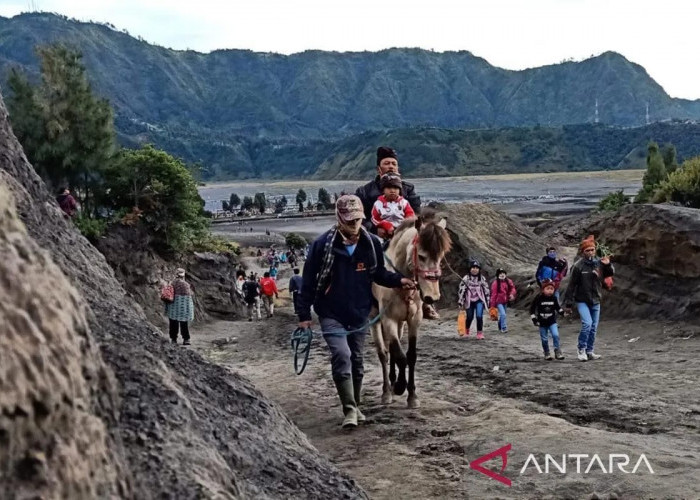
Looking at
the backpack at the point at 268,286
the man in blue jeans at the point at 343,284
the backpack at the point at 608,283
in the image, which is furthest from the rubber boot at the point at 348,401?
the backpack at the point at 268,286

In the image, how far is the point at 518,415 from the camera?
7.43m

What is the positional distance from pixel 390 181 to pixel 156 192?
54.8 feet

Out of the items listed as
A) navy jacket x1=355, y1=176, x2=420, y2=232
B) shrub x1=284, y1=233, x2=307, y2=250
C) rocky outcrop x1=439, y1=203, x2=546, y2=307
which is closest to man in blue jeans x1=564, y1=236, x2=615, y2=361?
navy jacket x1=355, y1=176, x2=420, y2=232

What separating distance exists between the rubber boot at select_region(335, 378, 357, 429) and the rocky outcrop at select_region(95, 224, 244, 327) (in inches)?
572

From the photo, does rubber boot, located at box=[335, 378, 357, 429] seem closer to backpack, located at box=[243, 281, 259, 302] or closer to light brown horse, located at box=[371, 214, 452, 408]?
light brown horse, located at box=[371, 214, 452, 408]

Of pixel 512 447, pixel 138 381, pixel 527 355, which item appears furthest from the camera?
pixel 527 355

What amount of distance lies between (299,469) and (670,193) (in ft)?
85.5

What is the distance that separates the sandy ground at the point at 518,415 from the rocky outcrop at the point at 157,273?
9.28 metres

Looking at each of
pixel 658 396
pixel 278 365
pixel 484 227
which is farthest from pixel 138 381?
pixel 484 227

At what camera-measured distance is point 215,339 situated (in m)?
18.9

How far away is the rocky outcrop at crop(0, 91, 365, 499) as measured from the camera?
2.54m

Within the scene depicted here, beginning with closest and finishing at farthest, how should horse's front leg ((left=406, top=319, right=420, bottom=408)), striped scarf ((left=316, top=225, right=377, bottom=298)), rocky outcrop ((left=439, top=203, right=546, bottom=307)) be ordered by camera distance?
1. striped scarf ((left=316, top=225, right=377, bottom=298))
2. horse's front leg ((left=406, top=319, right=420, bottom=408))
3. rocky outcrop ((left=439, top=203, right=546, bottom=307))

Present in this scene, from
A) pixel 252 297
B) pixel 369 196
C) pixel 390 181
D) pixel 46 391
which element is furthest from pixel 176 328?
pixel 46 391

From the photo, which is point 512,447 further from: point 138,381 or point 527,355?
point 527,355
